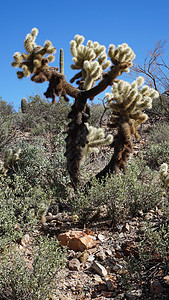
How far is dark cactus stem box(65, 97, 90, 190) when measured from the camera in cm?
554

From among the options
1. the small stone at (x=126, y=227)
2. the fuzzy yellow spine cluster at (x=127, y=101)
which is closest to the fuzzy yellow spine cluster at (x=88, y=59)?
the fuzzy yellow spine cluster at (x=127, y=101)

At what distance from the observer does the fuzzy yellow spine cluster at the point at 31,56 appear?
5.19 metres

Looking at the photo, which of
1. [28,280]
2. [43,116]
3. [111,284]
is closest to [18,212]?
[28,280]

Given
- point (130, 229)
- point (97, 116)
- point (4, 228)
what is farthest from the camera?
point (97, 116)

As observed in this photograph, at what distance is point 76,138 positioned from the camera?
18.1ft

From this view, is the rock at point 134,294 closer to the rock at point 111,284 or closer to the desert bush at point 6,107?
the rock at point 111,284

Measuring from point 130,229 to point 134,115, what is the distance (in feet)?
8.28

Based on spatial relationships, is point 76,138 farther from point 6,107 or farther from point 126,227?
point 6,107

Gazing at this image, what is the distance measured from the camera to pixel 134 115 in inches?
231

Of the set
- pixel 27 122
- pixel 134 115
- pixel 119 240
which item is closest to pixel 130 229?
pixel 119 240

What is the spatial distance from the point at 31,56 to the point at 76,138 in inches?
67.5

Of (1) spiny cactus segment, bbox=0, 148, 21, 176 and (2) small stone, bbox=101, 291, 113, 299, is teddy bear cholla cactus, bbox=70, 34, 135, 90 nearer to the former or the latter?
(1) spiny cactus segment, bbox=0, 148, 21, 176

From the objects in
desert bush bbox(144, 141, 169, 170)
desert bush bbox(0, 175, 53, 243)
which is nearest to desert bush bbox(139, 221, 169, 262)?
desert bush bbox(0, 175, 53, 243)

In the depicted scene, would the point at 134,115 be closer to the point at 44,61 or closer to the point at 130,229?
the point at 44,61
